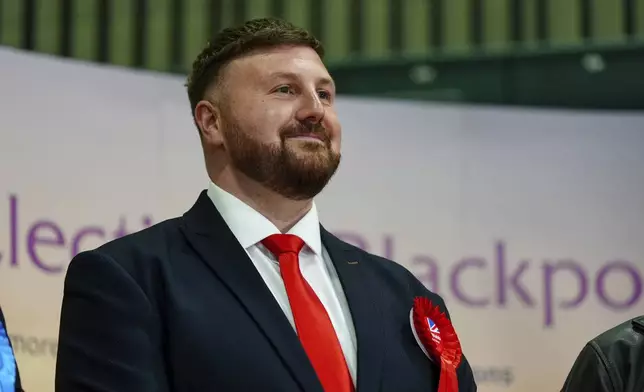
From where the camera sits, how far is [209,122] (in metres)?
1.83

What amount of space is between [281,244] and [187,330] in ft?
0.78

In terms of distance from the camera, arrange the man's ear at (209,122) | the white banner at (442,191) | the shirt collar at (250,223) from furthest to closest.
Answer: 1. the white banner at (442,191)
2. the man's ear at (209,122)
3. the shirt collar at (250,223)

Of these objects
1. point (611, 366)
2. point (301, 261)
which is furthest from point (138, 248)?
point (611, 366)

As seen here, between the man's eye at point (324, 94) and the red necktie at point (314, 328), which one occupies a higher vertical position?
the man's eye at point (324, 94)

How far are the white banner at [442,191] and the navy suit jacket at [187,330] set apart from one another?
1204 millimetres

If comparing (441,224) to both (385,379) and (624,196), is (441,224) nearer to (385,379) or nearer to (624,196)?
(624,196)

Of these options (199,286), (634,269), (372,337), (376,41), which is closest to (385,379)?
(372,337)

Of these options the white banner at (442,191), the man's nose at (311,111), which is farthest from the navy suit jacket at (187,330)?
the white banner at (442,191)

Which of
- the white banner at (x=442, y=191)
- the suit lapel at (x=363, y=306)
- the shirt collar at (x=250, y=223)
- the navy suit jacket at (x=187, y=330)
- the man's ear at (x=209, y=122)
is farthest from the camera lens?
the white banner at (x=442, y=191)

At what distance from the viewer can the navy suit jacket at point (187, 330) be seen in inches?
58.7

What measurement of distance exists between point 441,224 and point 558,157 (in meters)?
0.44

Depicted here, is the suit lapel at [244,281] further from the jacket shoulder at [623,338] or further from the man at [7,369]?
the jacket shoulder at [623,338]

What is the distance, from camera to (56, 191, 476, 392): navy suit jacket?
58.7 inches

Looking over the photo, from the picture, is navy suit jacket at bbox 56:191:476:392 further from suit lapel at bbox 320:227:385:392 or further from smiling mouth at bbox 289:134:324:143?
smiling mouth at bbox 289:134:324:143
